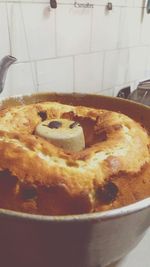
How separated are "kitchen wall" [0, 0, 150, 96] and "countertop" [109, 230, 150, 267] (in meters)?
0.50

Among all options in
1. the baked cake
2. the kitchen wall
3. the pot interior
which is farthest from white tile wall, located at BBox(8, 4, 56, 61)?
the baked cake

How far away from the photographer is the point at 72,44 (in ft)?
2.97

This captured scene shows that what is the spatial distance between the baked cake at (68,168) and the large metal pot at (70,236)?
0.05m

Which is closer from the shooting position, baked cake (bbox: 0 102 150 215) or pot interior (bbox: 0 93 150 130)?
baked cake (bbox: 0 102 150 215)

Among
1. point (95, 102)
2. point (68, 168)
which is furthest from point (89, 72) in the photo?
point (68, 168)

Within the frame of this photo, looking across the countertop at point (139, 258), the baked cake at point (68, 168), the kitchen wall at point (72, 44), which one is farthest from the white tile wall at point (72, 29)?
the countertop at point (139, 258)

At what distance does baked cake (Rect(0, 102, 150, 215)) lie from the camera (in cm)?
40

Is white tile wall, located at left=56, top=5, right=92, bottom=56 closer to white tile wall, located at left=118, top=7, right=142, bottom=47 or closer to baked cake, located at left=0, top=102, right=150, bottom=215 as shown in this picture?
white tile wall, located at left=118, top=7, right=142, bottom=47

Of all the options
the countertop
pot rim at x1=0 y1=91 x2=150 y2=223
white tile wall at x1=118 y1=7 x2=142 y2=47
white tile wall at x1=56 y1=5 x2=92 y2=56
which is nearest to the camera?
pot rim at x1=0 y1=91 x2=150 y2=223

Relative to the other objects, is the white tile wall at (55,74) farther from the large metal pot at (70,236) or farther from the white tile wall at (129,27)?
the large metal pot at (70,236)

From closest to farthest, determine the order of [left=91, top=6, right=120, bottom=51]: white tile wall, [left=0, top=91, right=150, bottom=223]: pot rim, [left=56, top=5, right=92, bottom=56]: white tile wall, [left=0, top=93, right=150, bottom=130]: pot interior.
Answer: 1. [left=0, top=91, right=150, bottom=223]: pot rim
2. [left=0, top=93, right=150, bottom=130]: pot interior
3. [left=56, top=5, right=92, bottom=56]: white tile wall
4. [left=91, top=6, right=120, bottom=51]: white tile wall

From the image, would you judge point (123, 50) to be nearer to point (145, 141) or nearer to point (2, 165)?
point (145, 141)

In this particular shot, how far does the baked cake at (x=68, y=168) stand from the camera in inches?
15.6

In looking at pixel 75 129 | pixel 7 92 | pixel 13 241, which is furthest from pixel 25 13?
pixel 13 241
